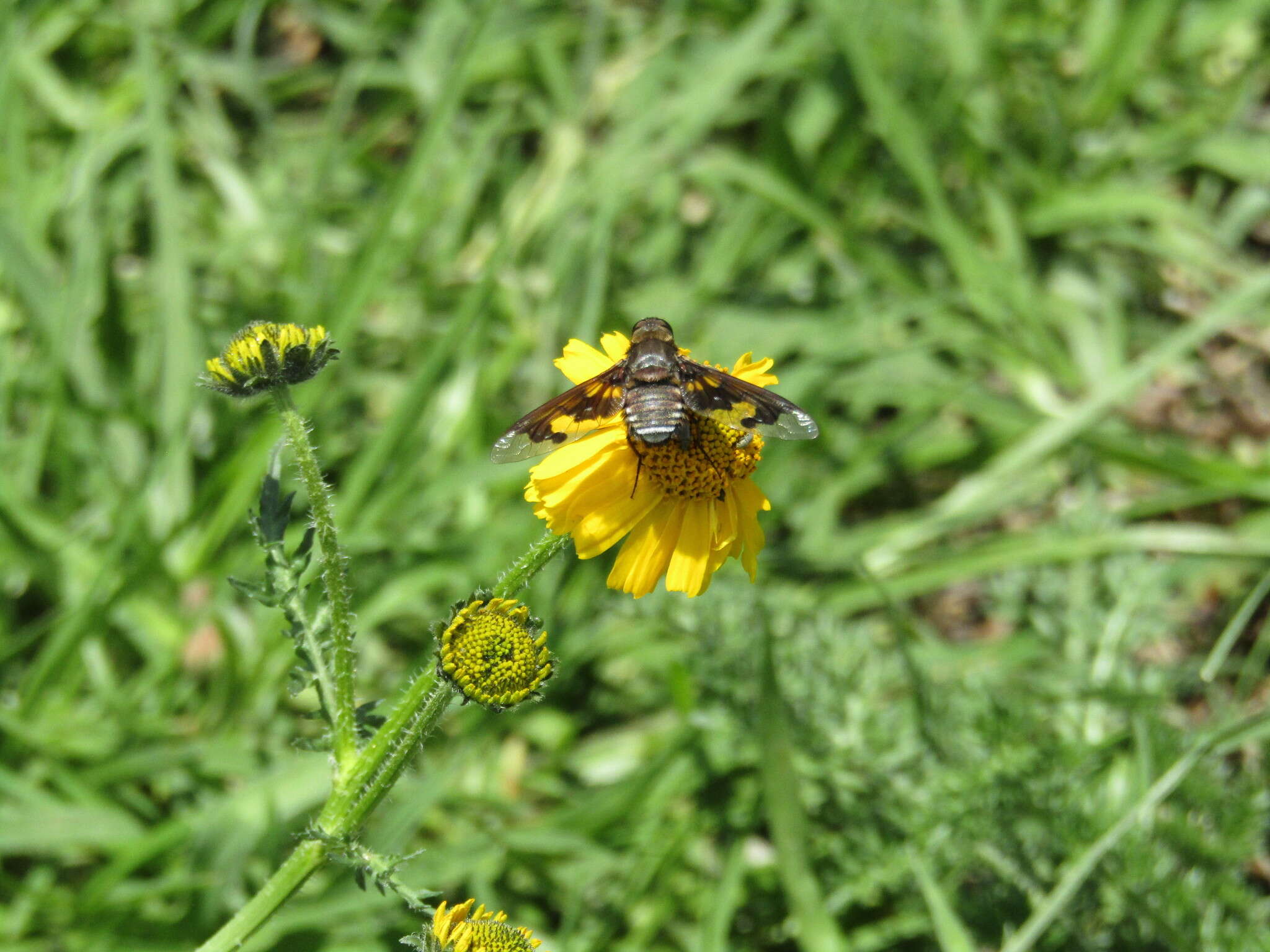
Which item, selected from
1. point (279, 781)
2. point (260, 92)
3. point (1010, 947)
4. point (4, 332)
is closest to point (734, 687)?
point (1010, 947)

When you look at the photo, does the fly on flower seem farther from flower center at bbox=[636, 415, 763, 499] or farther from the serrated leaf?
the serrated leaf

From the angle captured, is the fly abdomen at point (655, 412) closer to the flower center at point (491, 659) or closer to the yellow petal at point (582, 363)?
the yellow petal at point (582, 363)

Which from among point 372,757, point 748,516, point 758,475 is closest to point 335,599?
point 372,757

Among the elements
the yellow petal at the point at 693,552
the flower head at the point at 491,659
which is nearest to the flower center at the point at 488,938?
the flower head at the point at 491,659

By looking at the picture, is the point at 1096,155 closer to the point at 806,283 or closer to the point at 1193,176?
the point at 1193,176

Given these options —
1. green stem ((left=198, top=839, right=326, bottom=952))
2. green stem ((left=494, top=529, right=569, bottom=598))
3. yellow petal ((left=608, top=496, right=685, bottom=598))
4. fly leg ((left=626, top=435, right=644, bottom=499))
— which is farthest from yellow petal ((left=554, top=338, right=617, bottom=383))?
green stem ((left=198, top=839, right=326, bottom=952))

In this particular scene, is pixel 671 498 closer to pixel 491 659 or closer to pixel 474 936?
pixel 491 659
